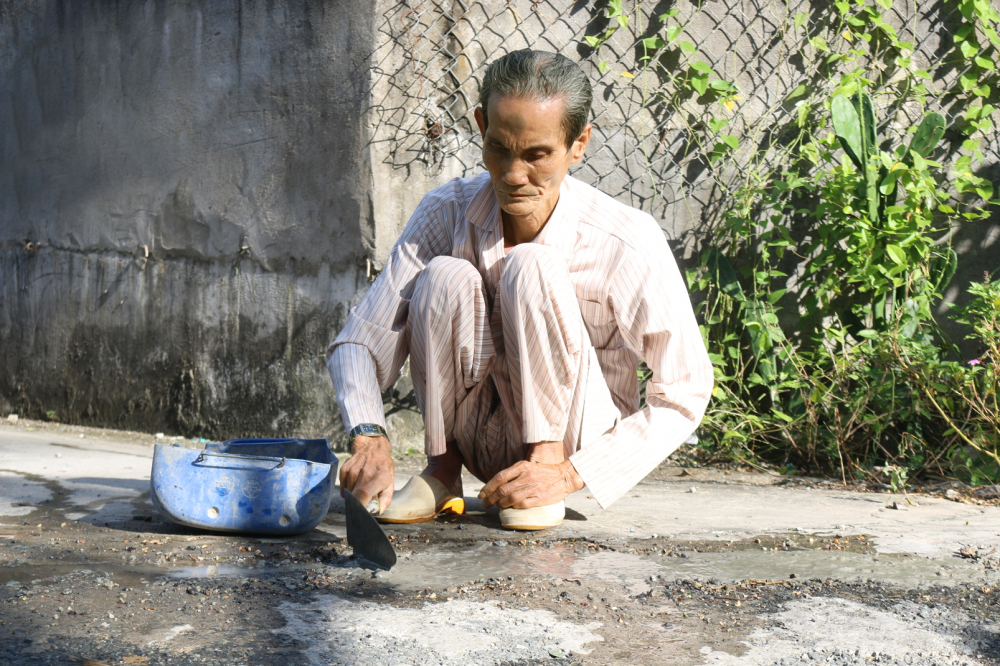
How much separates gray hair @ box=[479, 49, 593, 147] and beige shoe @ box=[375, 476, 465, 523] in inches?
34.6

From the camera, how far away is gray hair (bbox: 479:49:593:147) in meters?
1.99

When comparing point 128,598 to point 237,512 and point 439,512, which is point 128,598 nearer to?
point 237,512

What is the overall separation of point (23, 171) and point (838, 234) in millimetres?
3513

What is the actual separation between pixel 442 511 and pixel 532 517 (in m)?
0.29

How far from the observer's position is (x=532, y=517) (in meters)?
2.10

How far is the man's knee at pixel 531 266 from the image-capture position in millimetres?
2068

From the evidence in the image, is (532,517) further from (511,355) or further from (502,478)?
(511,355)

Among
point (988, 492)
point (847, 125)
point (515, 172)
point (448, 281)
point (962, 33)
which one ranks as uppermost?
point (962, 33)

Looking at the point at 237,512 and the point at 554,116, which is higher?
the point at 554,116

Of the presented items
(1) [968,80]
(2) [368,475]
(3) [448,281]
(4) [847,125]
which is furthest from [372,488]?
(1) [968,80]

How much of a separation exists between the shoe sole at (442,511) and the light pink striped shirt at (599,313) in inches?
11.5

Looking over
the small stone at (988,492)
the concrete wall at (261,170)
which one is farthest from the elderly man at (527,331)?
the small stone at (988,492)

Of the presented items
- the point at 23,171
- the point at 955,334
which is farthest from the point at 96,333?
the point at 955,334

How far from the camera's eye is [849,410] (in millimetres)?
3137
